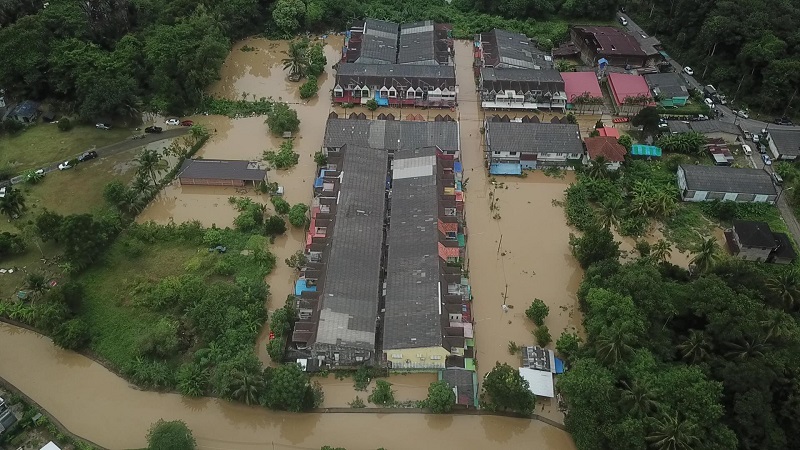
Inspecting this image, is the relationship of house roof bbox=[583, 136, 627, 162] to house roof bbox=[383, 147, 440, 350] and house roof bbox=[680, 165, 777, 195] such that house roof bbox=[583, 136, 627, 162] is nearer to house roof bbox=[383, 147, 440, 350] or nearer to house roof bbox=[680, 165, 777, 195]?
house roof bbox=[680, 165, 777, 195]

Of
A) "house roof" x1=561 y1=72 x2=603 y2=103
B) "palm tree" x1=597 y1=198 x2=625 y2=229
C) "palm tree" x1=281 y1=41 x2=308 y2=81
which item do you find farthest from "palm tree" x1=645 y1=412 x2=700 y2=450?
"palm tree" x1=281 y1=41 x2=308 y2=81

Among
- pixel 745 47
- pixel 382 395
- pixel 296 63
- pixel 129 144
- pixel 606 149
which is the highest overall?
pixel 745 47

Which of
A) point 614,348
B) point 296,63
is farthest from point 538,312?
point 296,63

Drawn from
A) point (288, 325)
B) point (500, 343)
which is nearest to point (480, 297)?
point (500, 343)

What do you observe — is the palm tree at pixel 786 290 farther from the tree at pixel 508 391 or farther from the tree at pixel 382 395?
the tree at pixel 382 395

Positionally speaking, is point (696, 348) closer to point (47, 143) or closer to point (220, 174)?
point (220, 174)

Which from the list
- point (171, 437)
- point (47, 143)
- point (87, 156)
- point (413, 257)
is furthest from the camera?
point (47, 143)
